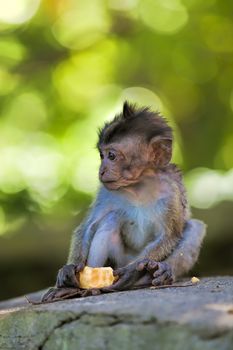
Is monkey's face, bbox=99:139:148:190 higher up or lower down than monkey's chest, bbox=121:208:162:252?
higher up

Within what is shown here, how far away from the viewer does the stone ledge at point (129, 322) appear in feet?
14.3

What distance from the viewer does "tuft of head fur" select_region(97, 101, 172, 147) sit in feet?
22.6

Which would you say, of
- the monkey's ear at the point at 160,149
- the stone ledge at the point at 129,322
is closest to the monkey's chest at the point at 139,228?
the monkey's ear at the point at 160,149

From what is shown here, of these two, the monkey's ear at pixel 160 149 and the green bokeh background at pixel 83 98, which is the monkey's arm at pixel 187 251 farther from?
the green bokeh background at pixel 83 98

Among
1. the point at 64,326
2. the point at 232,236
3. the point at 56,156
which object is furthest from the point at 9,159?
the point at 64,326

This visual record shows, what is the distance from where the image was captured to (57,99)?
12727 mm

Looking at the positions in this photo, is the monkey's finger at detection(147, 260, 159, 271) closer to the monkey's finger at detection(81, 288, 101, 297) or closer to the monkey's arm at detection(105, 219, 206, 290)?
the monkey's arm at detection(105, 219, 206, 290)

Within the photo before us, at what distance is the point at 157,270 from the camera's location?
248 inches

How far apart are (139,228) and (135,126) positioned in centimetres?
77

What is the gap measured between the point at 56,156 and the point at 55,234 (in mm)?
1394

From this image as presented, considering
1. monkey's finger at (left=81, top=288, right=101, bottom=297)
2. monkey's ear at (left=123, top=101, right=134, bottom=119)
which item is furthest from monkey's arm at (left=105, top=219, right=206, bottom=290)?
→ monkey's ear at (left=123, top=101, right=134, bottom=119)

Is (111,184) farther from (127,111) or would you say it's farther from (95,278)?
(95,278)

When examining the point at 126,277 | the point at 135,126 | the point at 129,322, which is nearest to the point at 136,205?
the point at 135,126

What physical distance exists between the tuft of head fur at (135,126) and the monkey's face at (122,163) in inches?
2.7
